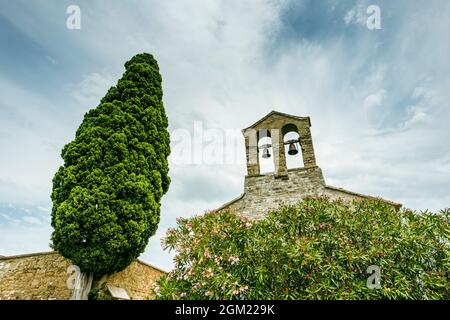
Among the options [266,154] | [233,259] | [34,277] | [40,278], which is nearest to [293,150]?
[266,154]

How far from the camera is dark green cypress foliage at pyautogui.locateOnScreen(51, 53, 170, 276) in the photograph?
764 centimetres

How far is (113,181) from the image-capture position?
8414 mm

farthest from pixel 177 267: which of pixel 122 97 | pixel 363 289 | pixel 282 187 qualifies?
pixel 122 97

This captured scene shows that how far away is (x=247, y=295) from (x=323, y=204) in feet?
9.01

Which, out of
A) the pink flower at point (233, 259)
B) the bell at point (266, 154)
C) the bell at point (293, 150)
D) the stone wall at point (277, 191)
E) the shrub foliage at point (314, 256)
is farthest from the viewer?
the bell at point (266, 154)

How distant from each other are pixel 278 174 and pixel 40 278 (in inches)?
329

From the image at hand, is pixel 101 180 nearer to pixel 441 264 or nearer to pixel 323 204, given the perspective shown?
pixel 323 204

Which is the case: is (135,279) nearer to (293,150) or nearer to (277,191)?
(277,191)

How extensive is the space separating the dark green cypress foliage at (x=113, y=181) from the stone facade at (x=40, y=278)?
0.83 m

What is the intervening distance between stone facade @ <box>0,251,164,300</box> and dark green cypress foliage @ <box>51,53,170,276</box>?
833 millimetres

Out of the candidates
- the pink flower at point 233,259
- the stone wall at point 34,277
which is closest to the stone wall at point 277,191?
the pink flower at point 233,259

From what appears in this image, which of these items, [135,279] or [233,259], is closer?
[233,259]

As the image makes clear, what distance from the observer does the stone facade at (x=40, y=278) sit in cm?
813

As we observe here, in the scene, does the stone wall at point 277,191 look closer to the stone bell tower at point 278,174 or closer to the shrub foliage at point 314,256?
the stone bell tower at point 278,174
